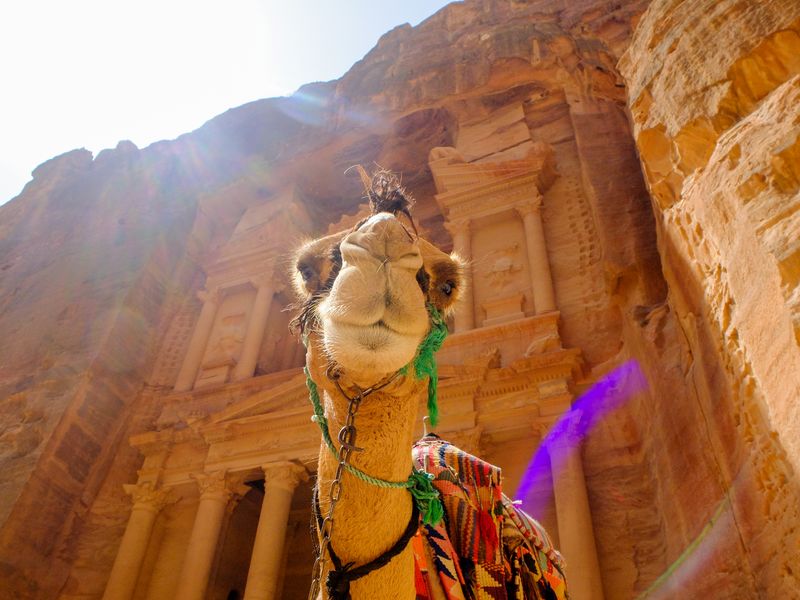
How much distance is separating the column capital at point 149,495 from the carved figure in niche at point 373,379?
9.94m

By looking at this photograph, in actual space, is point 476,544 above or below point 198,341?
below

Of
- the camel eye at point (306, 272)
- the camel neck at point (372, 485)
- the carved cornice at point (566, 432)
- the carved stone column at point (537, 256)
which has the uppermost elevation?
the carved stone column at point (537, 256)

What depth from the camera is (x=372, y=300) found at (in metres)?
1.64

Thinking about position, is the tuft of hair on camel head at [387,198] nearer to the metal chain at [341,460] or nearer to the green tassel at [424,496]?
the metal chain at [341,460]

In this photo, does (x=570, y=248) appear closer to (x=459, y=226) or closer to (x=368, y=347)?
(x=459, y=226)

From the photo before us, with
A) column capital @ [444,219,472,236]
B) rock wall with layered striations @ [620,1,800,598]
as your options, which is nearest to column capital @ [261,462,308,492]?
column capital @ [444,219,472,236]

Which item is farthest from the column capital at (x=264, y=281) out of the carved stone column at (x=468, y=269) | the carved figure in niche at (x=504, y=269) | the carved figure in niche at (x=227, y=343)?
the carved figure in niche at (x=504, y=269)

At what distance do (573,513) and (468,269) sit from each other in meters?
4.31

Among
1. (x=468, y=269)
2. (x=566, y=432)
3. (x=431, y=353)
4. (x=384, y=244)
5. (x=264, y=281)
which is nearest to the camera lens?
(x=384, y=244)

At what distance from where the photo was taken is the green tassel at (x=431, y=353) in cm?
195


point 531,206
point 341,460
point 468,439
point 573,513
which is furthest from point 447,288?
point 531,206

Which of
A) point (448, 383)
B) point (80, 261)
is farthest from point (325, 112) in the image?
point (448, 383)

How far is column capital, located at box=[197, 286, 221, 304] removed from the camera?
48.9 feet

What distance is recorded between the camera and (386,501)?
72.2 inches
